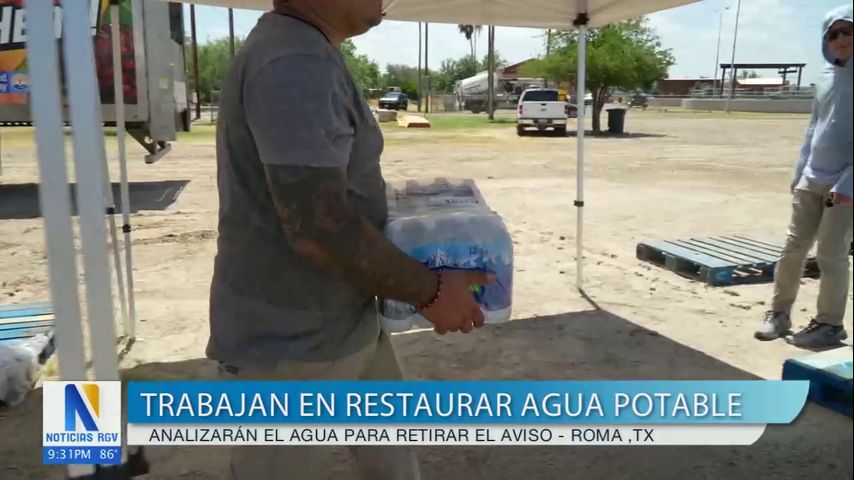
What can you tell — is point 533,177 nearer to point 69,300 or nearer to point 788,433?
point 788,433

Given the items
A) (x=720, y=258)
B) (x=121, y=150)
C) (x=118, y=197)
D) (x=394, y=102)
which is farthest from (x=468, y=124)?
(x=121, y=150)

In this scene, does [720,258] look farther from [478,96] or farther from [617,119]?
[478,96]

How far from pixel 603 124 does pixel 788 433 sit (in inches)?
1152

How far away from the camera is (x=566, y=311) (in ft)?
17.4

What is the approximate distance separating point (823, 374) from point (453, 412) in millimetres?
2269

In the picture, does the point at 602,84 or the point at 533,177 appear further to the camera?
the point at 602,84

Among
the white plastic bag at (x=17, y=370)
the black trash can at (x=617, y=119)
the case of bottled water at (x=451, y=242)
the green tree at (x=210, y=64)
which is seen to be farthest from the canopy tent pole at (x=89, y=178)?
the green tree at (x=210, y=64)

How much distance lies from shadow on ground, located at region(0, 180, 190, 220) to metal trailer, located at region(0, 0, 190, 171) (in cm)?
140

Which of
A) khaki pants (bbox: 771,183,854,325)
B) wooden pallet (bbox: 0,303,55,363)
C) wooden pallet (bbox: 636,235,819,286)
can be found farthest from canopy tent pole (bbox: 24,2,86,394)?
wooden pallet (bbox: 636,235,819,286)

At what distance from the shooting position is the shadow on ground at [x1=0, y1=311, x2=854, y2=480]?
3.07m

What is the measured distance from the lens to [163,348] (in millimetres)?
4562

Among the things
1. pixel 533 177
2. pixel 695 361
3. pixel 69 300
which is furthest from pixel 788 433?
pixel 533 177

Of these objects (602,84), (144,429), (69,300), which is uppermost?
(602,84)

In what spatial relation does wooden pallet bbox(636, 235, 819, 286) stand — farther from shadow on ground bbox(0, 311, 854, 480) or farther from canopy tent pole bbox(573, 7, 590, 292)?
shadow on ground bbox(0, 311, 854, 480)
